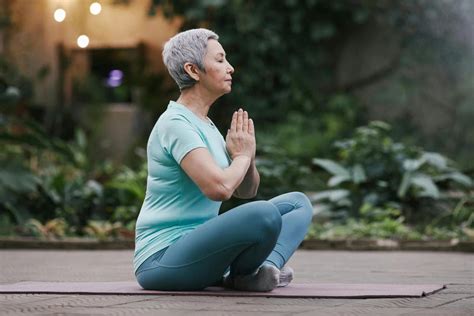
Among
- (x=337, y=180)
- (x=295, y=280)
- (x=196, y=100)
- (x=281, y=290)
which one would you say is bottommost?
(x=337, y=180)

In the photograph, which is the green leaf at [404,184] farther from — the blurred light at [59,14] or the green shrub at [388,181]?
the blurred light at [59,14]

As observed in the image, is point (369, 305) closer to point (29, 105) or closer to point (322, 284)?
point (322, 284)

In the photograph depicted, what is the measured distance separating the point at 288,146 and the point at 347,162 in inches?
148

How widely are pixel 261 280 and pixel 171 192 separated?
0.53 m

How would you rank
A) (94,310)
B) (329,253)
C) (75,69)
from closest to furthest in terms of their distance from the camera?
(94,310), (329,253), (75,69)

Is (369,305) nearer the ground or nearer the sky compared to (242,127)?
nearer the ground

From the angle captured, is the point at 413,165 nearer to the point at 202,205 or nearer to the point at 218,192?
the point at 202,205

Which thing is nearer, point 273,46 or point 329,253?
point 329,253

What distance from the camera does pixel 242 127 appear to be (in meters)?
4.87

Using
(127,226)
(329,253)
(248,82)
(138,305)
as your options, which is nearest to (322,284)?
(138,305)

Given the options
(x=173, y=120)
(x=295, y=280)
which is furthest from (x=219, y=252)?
(x=295, y=280)

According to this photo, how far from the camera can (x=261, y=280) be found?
4.88 metres

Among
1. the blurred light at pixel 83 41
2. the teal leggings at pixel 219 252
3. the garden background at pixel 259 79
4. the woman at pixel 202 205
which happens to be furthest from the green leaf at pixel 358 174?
the blurred light at pixel 83 41

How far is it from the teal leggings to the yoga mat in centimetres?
6
